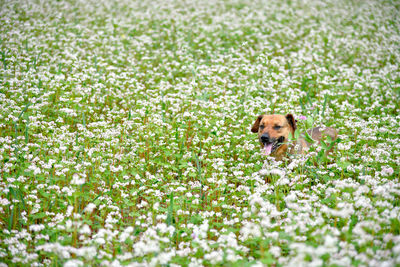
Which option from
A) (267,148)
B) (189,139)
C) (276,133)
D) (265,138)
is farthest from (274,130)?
(189,139)

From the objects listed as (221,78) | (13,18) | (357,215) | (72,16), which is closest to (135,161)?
(357,215)

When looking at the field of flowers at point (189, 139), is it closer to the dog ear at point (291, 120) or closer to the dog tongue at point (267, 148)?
the dog tongue at point (267, 148)

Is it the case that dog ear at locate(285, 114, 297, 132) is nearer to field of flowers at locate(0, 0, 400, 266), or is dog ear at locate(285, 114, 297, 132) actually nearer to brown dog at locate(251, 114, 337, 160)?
brown dog at locate(251, 114, 337, 160)

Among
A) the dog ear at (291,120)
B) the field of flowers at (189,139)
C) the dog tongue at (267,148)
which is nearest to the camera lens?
the field of flowers at (189,139)

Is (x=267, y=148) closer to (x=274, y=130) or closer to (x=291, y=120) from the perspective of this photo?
(x=274, y=130)

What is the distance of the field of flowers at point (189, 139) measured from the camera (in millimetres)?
3482

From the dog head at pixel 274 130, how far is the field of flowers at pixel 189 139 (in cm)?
29

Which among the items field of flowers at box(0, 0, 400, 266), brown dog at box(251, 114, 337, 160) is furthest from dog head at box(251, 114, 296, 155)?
field of flowers at box(0, 0, 400, 266)

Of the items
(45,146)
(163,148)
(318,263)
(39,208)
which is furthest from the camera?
(163,148)

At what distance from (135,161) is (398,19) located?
13.2 metres

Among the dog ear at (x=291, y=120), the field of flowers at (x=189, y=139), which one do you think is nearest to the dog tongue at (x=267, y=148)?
the field of flowers at (x=189, y=139)

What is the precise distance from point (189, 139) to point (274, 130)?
5.25 feet

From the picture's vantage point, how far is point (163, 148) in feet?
18.9

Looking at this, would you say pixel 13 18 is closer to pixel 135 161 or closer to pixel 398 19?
pixel 135 161
